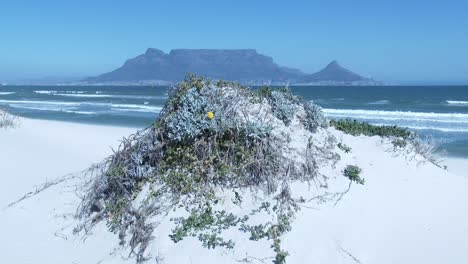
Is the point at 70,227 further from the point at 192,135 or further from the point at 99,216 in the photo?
the point at 192,135

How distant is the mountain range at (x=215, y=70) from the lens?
122938mm

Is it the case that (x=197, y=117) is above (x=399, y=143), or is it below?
above

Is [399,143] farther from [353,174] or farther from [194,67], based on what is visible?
[194,67]

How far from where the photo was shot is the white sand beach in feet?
17.4

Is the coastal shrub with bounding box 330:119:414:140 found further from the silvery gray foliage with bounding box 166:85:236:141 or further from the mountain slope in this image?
the mountain slope

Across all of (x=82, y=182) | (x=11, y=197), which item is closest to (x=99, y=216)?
(x=82, y=182)

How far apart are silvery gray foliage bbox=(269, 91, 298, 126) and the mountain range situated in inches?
3849

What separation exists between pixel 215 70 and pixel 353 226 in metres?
116

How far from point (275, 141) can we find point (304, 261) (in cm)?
175

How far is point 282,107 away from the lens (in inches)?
276

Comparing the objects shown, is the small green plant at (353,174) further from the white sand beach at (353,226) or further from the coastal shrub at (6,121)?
the coastal shrub at (6,121)

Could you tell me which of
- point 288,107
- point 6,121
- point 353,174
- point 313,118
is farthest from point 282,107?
point 6,121

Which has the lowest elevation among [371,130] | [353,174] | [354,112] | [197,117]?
[354,112]

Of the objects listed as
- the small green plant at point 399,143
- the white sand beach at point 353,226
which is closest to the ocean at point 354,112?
the small green plant at point 399,143
